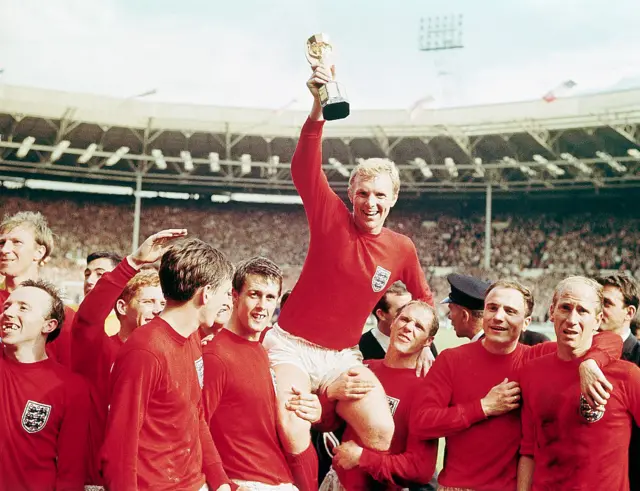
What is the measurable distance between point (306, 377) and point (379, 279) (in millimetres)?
667

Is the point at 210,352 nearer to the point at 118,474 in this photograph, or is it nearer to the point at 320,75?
the point at 118,474

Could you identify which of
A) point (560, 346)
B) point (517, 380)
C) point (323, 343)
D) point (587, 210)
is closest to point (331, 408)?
point (323, 343)

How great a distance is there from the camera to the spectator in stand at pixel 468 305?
4531 millimetres

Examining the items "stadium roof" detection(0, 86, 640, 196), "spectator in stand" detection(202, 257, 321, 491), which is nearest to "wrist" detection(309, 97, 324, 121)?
"spectator in stand" detection(202, 257, 321, 491)

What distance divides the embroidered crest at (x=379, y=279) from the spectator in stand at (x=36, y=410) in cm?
157

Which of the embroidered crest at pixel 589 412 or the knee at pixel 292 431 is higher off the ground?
the embroidered crest at pixel 589 412

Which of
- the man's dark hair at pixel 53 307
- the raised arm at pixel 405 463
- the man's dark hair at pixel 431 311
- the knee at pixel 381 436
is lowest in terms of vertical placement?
the raised arm at pixel 405 463

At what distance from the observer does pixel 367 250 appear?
3.70 m

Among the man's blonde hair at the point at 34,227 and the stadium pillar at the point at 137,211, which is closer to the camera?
the man's blonde hair at the point at 34,227

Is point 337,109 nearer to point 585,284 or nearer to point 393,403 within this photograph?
point 585,284

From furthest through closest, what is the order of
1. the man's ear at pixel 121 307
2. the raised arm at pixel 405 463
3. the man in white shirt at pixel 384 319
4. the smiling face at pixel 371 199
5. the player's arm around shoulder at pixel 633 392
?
1. the man in white shirt at pixel 384 319
2. the man's ear at pixel 121 307
3. the smiling face at pixel 371 199
4. the raised arm at pixel 405 463
5. the player's arm around shoulder at pixel 633 392

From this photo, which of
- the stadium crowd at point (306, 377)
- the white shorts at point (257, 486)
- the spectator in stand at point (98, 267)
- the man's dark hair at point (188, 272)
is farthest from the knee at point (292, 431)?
the spectator in stand at point (98, 267)

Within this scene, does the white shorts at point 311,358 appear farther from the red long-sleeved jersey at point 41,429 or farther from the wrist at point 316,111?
the wrist at point 316,111

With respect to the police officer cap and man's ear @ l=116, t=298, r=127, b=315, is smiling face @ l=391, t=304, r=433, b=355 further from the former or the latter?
man's ear @ l=116, t=298, r=127, b=315
